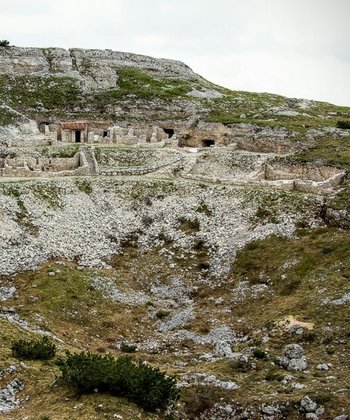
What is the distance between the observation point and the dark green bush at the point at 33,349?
36731 mm

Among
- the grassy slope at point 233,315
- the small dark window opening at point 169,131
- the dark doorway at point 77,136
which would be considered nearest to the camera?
the grassy slope at point 233,315

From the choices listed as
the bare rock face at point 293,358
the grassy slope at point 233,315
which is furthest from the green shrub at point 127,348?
the bare rock face at point 293,358

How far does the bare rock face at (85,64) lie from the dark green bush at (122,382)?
95652mm

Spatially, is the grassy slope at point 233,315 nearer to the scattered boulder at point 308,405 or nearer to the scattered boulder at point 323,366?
the scattered boulder at point 323,366

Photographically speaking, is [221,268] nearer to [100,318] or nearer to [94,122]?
[100,318]

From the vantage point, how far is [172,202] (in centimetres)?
6900

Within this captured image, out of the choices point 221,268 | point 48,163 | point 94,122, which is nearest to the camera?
point 221,268

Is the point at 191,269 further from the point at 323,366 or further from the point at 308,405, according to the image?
the point at 308,405

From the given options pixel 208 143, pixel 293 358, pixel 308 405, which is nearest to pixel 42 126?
pixel 208 143

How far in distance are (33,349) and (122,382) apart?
7.71 m

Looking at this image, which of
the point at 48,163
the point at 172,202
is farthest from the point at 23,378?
the point at 48,163

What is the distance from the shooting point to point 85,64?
135m

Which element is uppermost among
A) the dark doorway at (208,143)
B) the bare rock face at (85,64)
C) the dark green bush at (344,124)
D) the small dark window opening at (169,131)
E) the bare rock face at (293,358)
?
the bare rock face at (85,64)

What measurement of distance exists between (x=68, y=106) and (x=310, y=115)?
48457 millimetres
